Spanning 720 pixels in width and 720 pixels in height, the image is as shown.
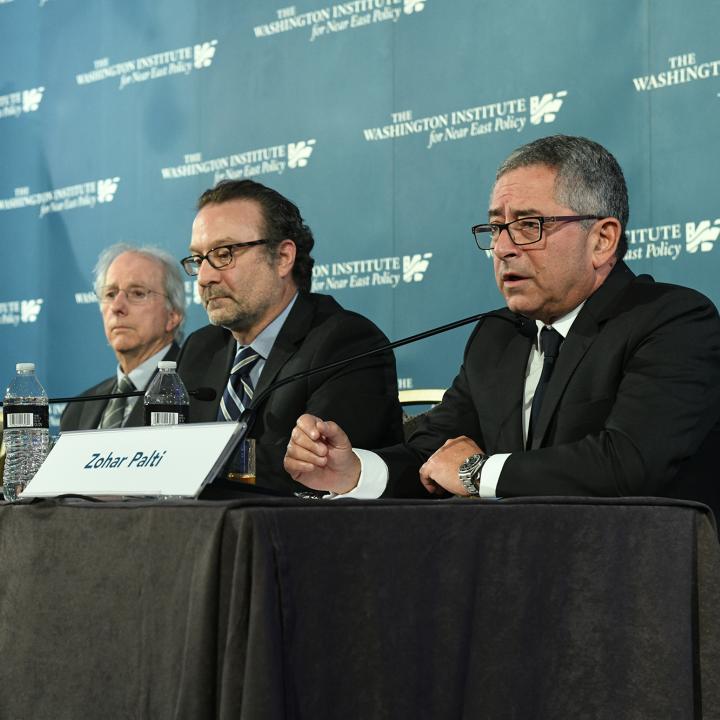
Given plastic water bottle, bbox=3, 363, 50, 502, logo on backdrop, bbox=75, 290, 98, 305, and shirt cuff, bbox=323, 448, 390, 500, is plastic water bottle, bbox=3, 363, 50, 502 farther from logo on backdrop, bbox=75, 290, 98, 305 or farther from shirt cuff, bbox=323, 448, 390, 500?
logo on backdrop, bbox=75, 290, 98, 305

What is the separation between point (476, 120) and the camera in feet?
12.8

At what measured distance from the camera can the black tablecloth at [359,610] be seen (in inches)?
45.3

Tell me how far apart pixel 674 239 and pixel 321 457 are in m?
1.77

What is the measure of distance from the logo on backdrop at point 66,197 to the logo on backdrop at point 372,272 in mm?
1387

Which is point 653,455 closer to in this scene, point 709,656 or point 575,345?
point 575,345

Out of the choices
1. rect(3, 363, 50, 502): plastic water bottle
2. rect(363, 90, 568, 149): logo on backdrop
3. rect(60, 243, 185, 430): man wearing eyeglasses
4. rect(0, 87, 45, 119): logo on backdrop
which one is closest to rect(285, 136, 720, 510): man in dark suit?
rect(3, 363, 50, 502): plastic water bottle

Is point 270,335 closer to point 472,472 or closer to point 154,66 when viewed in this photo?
point 472,472

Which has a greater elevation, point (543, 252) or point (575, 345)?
point (543, 252)

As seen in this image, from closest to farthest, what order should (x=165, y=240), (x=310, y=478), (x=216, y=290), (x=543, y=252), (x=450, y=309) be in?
(x=310, y=478) < (x=543, y=252) < (x=216, y=290) < (x=450, y=309) < (x=165, y=240)

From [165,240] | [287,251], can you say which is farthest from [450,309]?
[165,240]

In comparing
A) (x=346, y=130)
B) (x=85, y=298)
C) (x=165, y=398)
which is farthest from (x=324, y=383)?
(x=85, y=298)

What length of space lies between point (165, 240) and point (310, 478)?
3.09 meters

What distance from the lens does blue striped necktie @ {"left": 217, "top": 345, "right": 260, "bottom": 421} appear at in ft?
9.29

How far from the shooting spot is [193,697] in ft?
3.71
